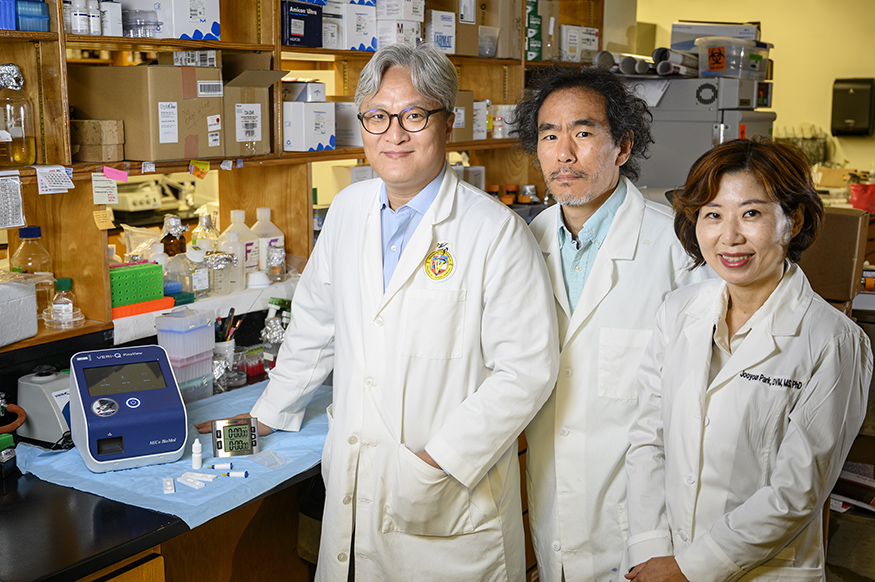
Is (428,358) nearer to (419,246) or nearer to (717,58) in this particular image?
(419,246)

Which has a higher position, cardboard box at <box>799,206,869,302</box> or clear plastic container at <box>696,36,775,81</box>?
clear plastic container at <box>696,36,775,81</box>

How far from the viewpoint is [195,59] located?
8.20 ft

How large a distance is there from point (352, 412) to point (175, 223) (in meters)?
1.19

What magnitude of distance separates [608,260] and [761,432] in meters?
0.54

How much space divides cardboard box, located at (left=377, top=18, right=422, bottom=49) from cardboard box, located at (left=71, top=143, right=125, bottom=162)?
1149 mm

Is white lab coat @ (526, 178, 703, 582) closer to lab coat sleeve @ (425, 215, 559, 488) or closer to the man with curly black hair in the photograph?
the man with curly black hair

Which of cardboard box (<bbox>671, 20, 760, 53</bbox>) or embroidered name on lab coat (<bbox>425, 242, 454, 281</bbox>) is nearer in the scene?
embroidered name on lab coat (<bbox>425, 242, 454, 281</bbox>)

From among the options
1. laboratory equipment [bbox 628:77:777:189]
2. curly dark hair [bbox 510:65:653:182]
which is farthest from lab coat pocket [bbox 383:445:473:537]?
laboratory equipment [bbox 628:77:777:189]

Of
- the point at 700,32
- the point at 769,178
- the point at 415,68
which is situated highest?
the point at 700,32

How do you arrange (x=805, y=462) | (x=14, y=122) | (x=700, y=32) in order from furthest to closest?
(x=700, y=32), (x=14, y=122), (x=805, y=462)

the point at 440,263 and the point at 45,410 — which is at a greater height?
the point at 440,263

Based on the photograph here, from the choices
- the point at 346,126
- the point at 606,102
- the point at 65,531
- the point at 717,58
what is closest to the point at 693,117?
the point at 717,58

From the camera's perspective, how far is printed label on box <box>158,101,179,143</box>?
229 cm

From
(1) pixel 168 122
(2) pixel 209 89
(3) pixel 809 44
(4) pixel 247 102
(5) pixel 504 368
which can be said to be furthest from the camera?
(3) pixel 809 44
